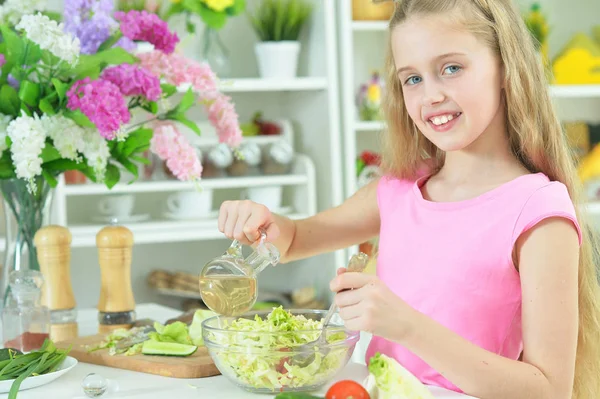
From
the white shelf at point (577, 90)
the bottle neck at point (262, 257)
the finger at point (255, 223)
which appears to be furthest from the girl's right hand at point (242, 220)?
the white shelf at point (577, 90)

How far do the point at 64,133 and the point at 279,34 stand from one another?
5.62 ft

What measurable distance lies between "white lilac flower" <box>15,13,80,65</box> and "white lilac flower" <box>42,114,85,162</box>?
10 cm

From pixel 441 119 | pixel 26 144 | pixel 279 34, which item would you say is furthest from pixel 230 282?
pixel 279 34

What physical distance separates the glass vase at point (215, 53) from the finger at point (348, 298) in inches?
84.5

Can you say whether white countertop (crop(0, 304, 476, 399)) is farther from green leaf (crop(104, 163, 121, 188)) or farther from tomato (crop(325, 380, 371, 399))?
green leaf (crop(104, 163, 121, 188))

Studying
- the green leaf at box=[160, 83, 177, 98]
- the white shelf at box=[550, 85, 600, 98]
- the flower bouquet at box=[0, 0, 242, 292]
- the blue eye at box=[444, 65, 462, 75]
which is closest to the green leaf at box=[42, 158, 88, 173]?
the flower bouquet at box=[0, 0, 242, 292]

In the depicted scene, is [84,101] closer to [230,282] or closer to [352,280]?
[230,282]

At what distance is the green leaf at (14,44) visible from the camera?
1.60 meters

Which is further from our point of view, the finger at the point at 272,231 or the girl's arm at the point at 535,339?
the finger at the point at 272,231

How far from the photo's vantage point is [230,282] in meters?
1.27

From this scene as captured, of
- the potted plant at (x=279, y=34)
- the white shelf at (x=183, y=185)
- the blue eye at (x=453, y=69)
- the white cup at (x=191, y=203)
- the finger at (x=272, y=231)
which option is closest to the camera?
the blue eye at (x=453, y=69)

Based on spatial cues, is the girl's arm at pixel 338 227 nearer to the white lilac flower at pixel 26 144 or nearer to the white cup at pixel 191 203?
the white lilac flower at pixel 26 144

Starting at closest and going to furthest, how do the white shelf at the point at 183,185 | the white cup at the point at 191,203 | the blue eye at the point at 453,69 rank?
the blue eye at the point at 453,69, the white shelf at the point at 183,185, the white cup at the point at 191,203

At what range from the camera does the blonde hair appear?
1382mm
